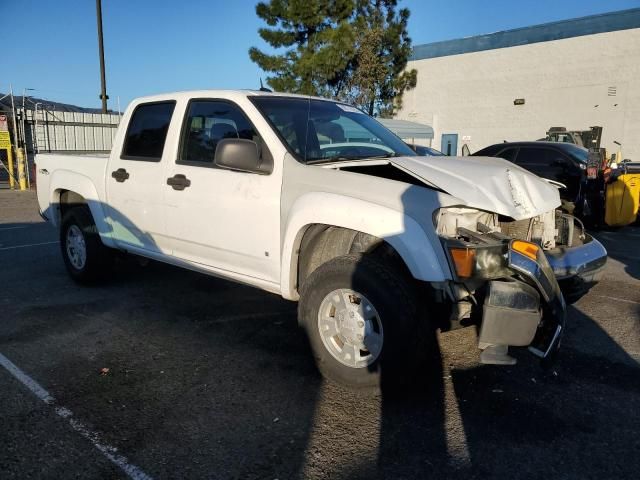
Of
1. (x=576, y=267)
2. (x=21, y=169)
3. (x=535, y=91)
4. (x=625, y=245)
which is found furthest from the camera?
(x=535, y=91)

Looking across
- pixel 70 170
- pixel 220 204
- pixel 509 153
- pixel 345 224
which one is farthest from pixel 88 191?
pixel 509 153

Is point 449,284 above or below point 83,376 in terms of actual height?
above

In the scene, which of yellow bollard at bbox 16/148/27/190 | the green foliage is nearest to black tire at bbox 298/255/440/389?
yellow bollard at bbox 16/148/27/190

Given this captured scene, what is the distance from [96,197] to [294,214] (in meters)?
2.67

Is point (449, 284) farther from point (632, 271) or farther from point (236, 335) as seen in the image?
point (632, 271)

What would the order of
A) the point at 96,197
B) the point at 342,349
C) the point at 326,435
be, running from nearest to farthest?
1. the point at 326,435
2. the point at 342,349
3. the point at 96,197

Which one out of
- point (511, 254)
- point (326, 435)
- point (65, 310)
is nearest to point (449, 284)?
point (511, 254)

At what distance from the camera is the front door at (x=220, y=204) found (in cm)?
383

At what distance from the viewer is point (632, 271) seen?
693 cm

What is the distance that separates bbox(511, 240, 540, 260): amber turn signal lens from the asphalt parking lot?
955 mm

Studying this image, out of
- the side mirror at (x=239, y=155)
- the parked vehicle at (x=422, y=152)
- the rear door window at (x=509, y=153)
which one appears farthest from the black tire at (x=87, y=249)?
the rear door window at (x=509, y=153)

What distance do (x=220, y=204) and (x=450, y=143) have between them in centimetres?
2853

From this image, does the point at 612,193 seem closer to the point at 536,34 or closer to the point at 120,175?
the point at 120,175

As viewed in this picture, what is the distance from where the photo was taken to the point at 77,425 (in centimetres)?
296
